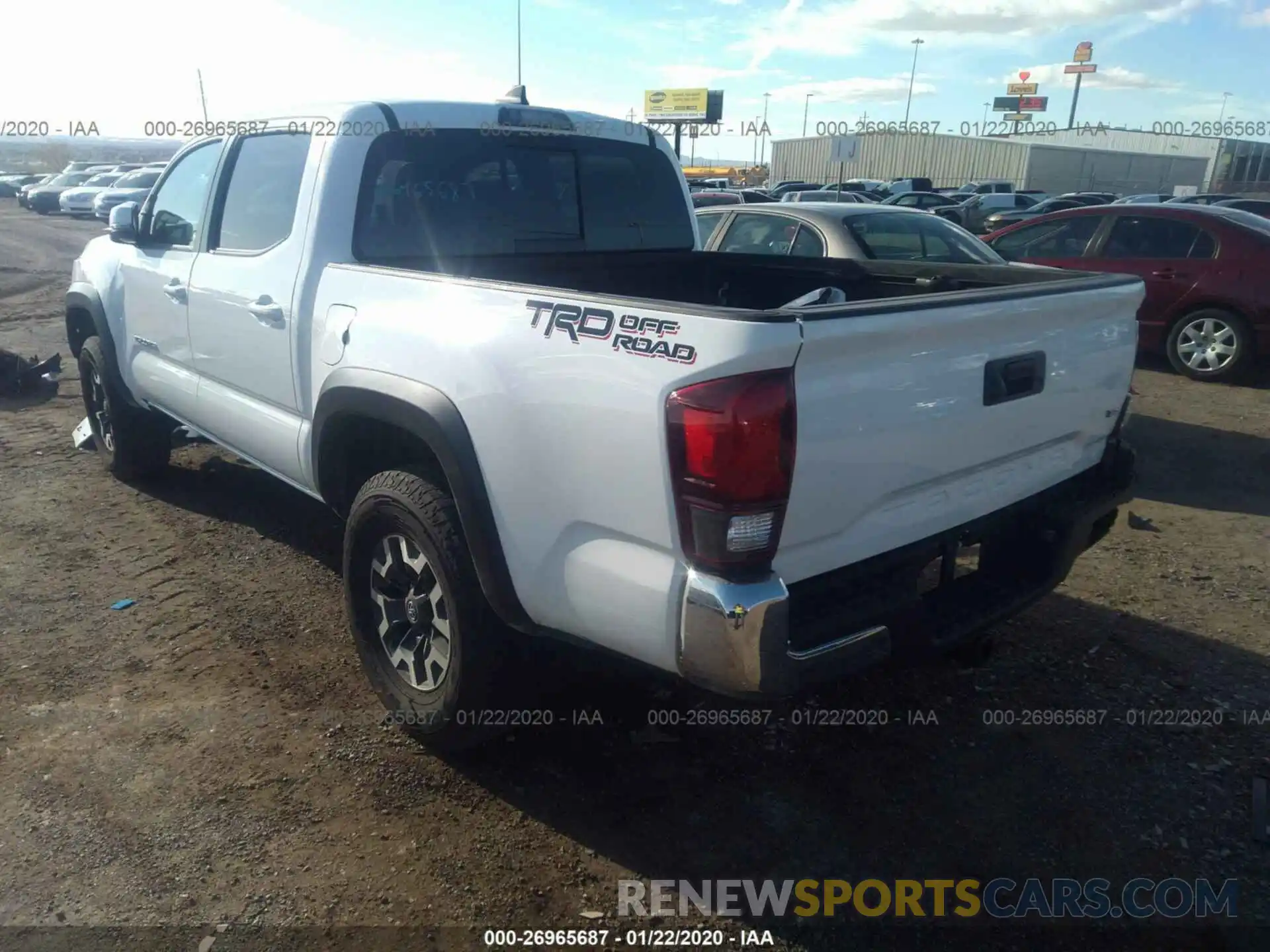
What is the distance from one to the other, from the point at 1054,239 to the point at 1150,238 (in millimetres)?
922

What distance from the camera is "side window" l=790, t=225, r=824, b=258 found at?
6474 millimetres

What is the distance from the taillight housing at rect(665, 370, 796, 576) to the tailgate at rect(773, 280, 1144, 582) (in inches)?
2.1

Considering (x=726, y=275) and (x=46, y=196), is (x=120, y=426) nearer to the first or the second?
(x=726, y=275)

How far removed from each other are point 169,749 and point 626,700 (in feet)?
5.10

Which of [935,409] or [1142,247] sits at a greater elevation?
[935,409]

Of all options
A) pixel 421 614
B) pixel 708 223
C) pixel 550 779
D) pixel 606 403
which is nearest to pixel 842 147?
pixel 708 223

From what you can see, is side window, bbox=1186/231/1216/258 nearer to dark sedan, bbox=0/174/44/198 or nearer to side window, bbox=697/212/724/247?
side window, bbox=697/212/724/247

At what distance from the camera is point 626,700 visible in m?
3.33

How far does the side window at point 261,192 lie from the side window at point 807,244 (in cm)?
374

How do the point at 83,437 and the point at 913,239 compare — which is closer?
the point at 83,437

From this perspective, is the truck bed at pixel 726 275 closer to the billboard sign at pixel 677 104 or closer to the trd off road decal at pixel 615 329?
the trd off road decal at pixel 615 329

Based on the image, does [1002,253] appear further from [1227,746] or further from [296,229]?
[296,229]

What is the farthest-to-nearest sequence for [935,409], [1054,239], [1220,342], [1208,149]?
[1208,149]
[1054,239]
[1220,342]
[935,409]

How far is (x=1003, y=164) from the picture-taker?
51.8 metres
